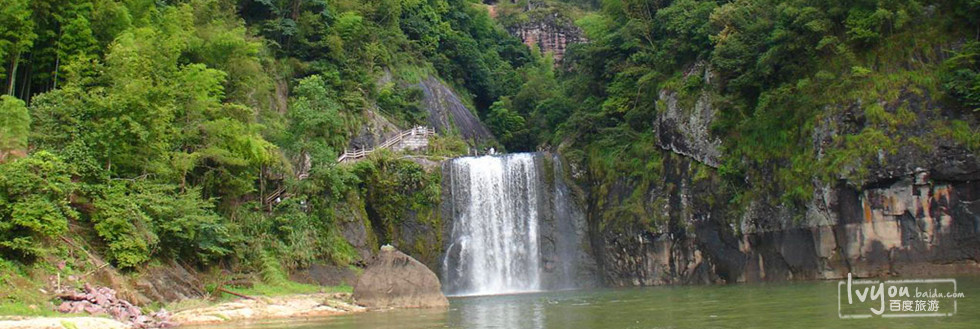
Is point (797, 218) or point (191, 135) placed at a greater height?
point (191, 135)

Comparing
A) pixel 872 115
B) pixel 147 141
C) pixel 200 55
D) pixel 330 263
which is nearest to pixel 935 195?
pixel 872 115

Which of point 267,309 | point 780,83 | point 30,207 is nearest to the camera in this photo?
point 30,207

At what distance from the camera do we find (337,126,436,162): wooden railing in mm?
33309

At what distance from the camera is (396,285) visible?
20047 millimetres

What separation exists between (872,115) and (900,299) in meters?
13.5

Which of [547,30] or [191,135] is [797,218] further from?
[547,30]

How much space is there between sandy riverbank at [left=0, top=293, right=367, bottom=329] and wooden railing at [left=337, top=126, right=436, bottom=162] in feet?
40.6

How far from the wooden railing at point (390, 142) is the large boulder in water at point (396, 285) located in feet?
42.3

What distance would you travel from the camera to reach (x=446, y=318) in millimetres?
15781

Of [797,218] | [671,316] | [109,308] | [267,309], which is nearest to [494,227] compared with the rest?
[797,218]

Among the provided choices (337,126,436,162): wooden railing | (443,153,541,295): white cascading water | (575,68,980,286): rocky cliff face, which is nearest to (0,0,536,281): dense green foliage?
(337,126,436,162): wooden railing

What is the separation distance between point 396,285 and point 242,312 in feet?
13.9

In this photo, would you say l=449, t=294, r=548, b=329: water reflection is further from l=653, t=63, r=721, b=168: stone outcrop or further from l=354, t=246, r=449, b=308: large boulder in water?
l=653, t=63, r=721, b=168: stone outcrop

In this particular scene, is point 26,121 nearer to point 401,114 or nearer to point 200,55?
point 200,55
